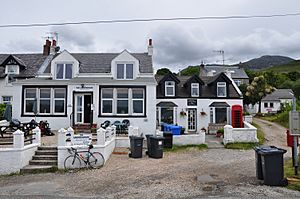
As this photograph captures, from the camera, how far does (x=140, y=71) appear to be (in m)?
25.0

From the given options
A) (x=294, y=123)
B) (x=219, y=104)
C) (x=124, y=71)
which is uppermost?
(x=124, y=71)

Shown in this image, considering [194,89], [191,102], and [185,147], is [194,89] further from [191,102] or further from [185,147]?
[185,147]

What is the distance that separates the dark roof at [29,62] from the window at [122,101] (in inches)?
387

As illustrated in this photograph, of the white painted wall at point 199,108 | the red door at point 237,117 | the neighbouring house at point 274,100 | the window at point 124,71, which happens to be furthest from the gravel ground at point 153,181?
the neighbouring house at point 274,100

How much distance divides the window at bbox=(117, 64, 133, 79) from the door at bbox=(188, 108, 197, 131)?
7.56 meters

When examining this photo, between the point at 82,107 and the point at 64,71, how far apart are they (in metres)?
3.55

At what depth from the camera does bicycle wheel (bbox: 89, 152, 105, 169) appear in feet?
43.8

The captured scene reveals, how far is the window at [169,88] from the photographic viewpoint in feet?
93.1

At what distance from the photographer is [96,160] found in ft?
44.0

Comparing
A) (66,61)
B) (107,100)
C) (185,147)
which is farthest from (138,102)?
(66,61)

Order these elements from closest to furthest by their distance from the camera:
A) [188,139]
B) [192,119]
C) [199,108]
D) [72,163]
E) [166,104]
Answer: [72,163] < [188,139] < [166,104] < [199,108] < [192,119]

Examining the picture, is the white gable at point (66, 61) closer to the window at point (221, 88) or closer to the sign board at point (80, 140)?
the sign board at point (80, 140)

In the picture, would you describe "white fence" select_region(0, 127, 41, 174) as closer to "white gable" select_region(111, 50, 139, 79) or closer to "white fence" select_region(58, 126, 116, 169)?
"white fence" select_region(58, 126, 116, 169)

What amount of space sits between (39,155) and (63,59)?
39.7 feet
